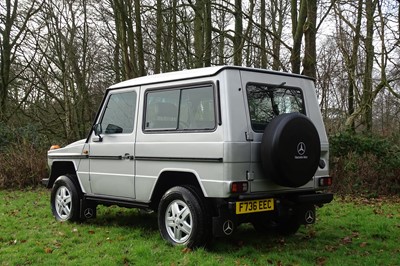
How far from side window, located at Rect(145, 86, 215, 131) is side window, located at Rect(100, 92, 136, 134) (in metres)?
0.34

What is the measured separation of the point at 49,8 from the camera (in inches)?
768

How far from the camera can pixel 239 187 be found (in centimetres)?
530

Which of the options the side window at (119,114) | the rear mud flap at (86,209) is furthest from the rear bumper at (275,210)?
the rear mud flap at (86,209)

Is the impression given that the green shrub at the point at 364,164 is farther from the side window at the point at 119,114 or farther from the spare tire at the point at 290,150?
the side window at the point at 119,114

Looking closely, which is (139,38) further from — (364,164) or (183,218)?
(183,218)

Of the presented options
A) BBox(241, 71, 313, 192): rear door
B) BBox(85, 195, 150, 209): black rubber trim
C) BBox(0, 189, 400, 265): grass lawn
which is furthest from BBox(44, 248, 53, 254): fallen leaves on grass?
BBox(241, 71, 313, 192): rear door

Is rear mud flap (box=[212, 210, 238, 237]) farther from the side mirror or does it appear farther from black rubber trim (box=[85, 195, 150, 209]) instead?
the side mirror

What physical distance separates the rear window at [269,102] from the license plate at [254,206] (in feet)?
2.79

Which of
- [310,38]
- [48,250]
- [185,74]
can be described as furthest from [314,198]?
[310,38]

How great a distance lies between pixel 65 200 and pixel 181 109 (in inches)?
117

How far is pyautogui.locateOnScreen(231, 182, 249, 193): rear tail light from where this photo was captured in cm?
525

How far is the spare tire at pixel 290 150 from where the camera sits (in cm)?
539

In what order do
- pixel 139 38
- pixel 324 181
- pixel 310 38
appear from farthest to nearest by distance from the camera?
pixel 139 38 < pixel 310 38 < pixel 324 181

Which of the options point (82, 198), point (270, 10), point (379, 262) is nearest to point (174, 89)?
point (82, 198)
